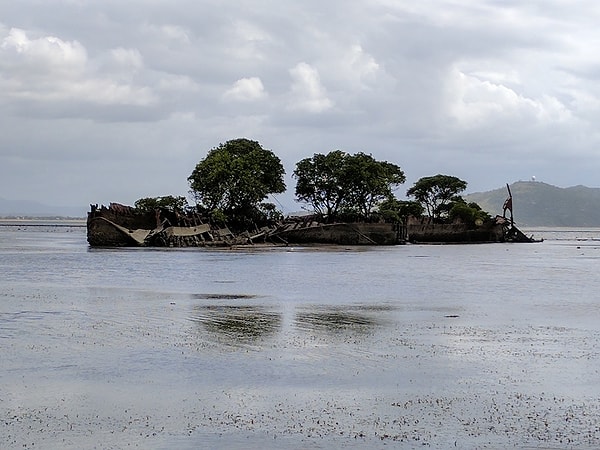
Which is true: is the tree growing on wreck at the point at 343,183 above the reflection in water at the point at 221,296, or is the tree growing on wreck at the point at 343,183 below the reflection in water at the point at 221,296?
above

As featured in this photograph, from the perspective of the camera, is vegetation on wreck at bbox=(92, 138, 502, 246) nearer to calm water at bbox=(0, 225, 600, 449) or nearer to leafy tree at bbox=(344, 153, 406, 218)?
leafy tree at bbox=(344, 153, 406, 218)

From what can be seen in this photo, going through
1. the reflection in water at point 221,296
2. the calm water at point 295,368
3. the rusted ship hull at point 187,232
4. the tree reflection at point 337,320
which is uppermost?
the rusted ship hull at point 187,232

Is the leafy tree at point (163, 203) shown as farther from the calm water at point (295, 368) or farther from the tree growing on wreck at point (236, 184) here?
the calm water at point (295, 368)

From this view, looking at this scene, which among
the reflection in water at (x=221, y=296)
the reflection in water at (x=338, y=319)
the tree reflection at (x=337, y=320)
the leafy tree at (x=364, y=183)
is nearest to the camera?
the tree reflection at (x=337, y=320)

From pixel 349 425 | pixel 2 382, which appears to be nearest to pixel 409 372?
pixel 349 425

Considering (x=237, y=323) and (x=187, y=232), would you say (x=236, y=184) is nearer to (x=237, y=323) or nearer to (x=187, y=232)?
(x=187, y=232)

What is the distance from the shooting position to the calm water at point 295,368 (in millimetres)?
13547

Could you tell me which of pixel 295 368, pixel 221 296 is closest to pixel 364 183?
pixel 221 296

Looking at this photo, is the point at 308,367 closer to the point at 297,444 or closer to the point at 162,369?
the point at 162,369

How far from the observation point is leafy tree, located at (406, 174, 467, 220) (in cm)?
12638

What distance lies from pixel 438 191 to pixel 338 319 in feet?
335

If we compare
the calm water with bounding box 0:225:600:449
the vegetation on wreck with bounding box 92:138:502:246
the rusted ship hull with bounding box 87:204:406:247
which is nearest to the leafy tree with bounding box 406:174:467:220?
the vegetation on wreck with bounding box 92:138:502:246

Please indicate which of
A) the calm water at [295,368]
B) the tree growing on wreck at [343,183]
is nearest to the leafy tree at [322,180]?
the tree growing on wreck at [343,183]

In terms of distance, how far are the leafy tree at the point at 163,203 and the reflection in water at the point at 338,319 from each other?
6767 cm
